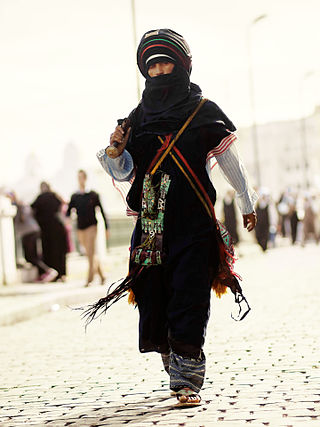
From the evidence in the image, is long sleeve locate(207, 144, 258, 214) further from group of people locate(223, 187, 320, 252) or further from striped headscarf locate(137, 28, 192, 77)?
group of people locate(223, 187, 320, 252)

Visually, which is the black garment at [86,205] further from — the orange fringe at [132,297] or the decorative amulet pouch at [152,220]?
the decorative amulet pouch at [152,220]

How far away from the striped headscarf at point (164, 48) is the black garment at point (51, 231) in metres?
12.1

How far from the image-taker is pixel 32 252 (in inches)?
702

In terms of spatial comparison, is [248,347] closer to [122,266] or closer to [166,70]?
[166,70]

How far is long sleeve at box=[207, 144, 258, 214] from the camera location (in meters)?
5.38

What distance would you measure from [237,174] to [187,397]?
129 cm

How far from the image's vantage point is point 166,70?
531 centimetres

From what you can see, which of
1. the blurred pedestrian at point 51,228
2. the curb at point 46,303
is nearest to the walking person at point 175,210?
the curb at point 46,303

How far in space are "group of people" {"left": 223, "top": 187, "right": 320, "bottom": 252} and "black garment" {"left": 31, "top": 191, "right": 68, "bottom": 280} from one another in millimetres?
10597

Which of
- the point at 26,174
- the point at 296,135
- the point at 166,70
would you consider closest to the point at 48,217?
the point at 166,70

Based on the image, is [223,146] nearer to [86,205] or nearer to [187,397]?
[187,397]

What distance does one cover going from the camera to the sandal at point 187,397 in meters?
5.04

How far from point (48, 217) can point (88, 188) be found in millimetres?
2902

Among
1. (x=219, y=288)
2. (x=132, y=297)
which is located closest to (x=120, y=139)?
(x=132, y=297)
